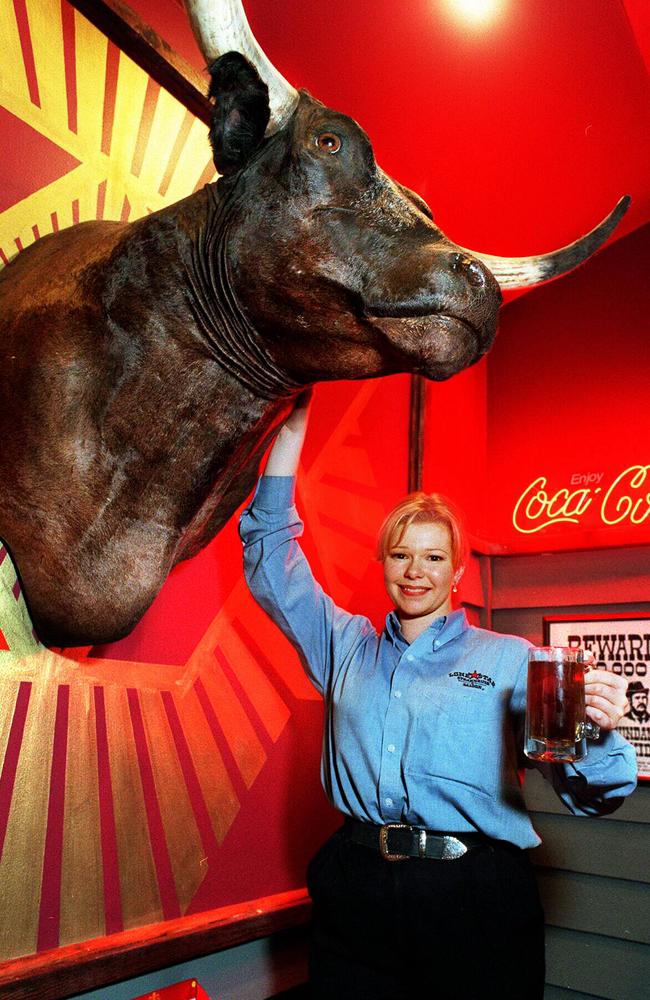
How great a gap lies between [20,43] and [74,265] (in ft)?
2.12

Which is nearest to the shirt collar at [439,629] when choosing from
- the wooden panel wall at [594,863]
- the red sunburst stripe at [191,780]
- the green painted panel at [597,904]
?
the red sunburst stripe at [191,780]

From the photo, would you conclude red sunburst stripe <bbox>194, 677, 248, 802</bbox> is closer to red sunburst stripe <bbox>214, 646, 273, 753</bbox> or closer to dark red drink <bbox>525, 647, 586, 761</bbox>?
red sunburst stripe <bbox>214, 646, 273, 753</bbox>

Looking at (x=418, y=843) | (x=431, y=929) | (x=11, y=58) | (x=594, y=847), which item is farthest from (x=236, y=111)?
(x=594, y=847)

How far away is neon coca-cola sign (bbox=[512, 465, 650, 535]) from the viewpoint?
138 inches

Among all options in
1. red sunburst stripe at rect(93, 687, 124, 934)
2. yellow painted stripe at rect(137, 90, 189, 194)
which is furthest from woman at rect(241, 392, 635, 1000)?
yellow painted stripe at rect(137, 90, 189, 194)

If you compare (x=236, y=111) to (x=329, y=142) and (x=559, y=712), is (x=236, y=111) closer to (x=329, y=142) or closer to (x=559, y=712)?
(x=329, y=142)

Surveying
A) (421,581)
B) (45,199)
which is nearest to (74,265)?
(45,199)

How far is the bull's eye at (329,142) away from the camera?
121cm

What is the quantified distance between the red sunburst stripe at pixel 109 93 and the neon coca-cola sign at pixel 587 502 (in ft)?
8.75

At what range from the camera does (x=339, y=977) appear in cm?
160

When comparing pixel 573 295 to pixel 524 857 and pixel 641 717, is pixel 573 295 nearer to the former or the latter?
pixel 641 717

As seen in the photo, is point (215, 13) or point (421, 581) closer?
point (215, 13)

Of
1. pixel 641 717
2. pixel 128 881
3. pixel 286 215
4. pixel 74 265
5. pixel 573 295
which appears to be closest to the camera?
pixel 286 215

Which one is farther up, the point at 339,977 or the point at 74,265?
the point at 74,265
